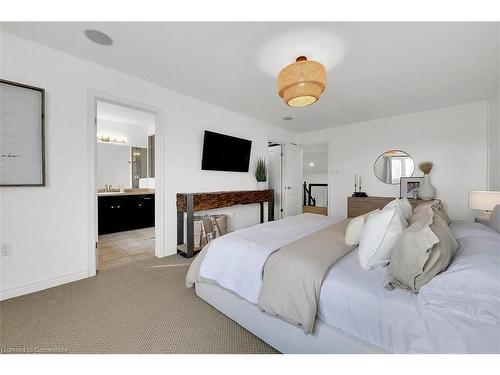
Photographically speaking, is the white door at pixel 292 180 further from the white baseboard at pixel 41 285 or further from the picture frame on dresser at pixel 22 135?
the picture frame on dresser at pixel 22 135

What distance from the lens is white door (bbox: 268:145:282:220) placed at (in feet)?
17.1

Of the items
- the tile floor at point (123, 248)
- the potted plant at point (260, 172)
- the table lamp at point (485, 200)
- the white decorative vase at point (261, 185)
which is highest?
the potted plant at point (260, 172)

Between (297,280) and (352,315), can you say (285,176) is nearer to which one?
(297,280)

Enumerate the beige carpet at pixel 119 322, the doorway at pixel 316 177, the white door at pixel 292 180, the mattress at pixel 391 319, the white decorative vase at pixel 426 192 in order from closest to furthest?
the mattress at pixel 391 319 < the beige carpet at pixel 119 322 < the white decorative vase at pixel 426 192 < the white door at pixel 292 180 < the doorway at pixel 316 177

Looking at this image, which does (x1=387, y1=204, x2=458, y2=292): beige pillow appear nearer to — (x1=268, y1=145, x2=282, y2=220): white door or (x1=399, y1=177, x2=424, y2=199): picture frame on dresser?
(x1=399, y1=177, x2=424, y2=199): picture frame on dresser

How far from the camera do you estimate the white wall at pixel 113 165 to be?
4750 millimetres

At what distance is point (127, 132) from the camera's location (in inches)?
201

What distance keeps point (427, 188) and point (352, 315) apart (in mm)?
3612

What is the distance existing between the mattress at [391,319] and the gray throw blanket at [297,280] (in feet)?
0.21

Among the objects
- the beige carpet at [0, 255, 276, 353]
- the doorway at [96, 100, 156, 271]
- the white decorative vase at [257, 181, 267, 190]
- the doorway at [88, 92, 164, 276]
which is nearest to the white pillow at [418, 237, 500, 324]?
the beige carpet at [0, 255, 276, 353]

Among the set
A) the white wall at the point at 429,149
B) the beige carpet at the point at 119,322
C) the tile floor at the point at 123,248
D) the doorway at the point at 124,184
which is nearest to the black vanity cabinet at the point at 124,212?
the doorway at the point at 124,184
